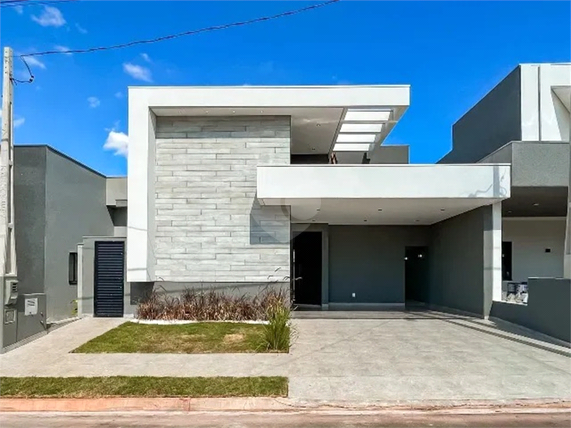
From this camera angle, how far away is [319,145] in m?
18.6

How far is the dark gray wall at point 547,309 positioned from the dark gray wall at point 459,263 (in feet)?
6.97

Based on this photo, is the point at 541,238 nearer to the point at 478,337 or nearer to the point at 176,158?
the point at 478,337

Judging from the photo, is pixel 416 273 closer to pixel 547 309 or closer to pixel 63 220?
pixel 547 309

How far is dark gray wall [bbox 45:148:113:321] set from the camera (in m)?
14.4

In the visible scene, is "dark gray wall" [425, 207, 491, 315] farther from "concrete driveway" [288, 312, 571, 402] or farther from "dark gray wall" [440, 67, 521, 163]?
"dark gray wall" [440, 67, 521, 163]

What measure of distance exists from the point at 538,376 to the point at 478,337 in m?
3.52

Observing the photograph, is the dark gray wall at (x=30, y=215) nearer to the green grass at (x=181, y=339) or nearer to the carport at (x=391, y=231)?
Answer: the green grass at (x=181, y=339)

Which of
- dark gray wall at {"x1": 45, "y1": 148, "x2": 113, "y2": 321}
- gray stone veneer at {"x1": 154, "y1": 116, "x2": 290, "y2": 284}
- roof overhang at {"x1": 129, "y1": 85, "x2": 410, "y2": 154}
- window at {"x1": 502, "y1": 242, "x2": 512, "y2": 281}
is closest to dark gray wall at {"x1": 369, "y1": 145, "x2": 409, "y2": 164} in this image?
window at {"x1": 502, "y1": 242, "x2": 512, "y2": 281}

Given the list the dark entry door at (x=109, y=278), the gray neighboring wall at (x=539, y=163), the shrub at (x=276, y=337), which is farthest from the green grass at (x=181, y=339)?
the gray neighboring wall at (x=539, y=163)

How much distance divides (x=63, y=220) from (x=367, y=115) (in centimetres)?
1083

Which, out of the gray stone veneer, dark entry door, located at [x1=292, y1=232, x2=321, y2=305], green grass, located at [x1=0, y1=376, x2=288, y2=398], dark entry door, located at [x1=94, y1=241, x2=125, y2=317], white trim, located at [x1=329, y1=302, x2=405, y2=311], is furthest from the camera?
dark entry door, located at [x1=292, y1=232, x2=321, y2=305]

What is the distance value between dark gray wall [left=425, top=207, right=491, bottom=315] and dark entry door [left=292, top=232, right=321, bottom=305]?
5057 millimetres

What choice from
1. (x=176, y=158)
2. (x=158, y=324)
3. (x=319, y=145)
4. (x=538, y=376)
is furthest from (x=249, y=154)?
(x=538, y=376)

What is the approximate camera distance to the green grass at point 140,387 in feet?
22.7
